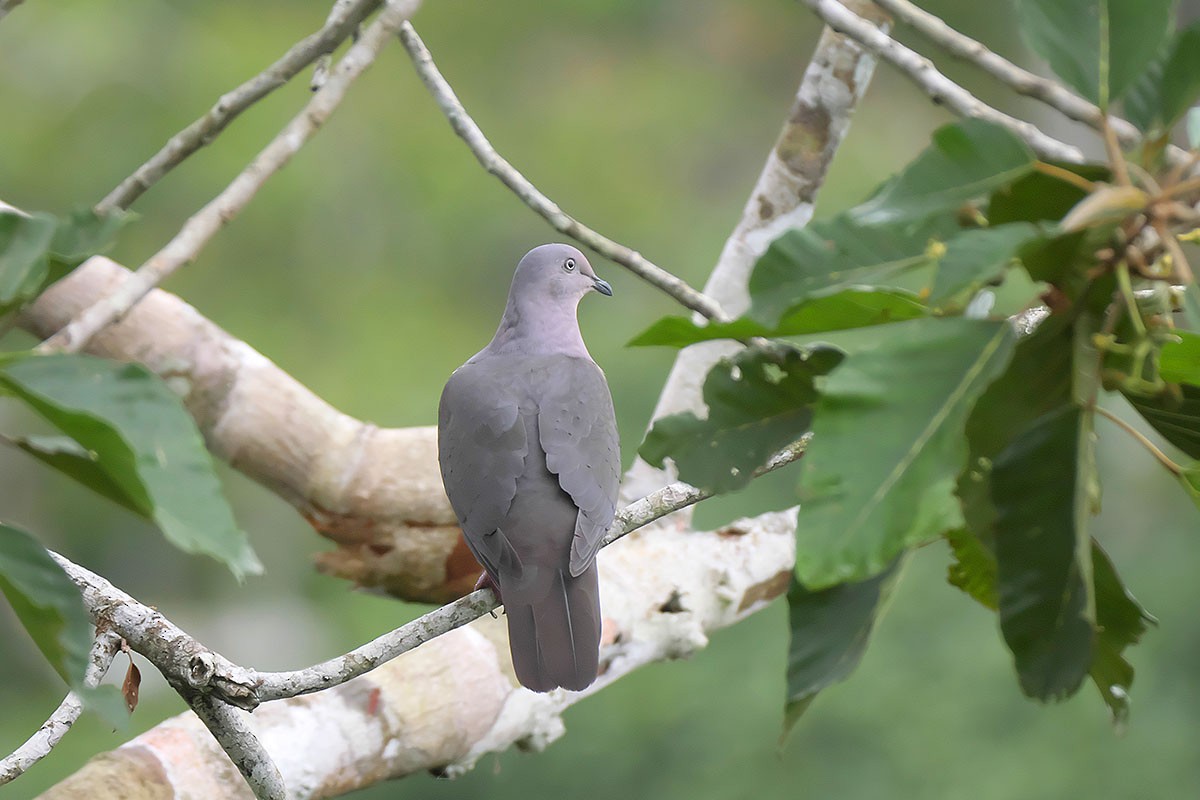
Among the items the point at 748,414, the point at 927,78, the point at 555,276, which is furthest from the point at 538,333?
the point at 748,414

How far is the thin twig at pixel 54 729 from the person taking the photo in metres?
1.83

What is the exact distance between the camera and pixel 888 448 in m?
1.01

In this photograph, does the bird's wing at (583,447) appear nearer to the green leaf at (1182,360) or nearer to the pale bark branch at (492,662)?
the pale bark branch at (492,662)

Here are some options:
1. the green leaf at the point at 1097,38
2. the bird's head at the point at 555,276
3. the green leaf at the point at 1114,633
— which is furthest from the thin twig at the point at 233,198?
the green leaf at the point at 1114,633

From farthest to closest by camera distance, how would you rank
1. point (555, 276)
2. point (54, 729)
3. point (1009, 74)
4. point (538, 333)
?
point (555, 276), point (538, 333), point (54, 729), point (1009, 74)

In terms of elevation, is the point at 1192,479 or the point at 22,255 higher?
the point at 22,255

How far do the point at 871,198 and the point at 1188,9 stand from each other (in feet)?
26.2

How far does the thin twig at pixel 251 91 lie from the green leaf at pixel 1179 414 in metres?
1.51

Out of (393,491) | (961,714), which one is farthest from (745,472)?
(961,714)

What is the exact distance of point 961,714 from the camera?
5730mm

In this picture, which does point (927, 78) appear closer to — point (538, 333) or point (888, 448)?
point (888, 448)

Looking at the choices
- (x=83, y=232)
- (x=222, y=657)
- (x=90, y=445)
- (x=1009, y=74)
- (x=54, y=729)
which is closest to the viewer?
(x=90, y=445)

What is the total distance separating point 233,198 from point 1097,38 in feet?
4.05

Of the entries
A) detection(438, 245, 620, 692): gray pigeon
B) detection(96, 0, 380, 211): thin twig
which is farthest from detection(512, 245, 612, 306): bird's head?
detection(96, 0, 380, 211): thin twig
